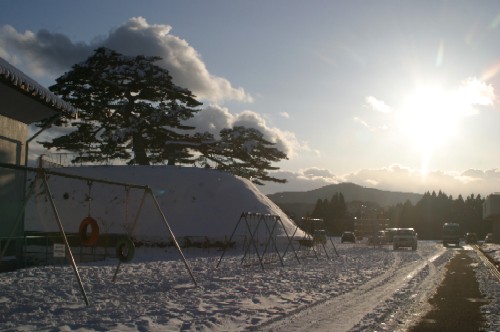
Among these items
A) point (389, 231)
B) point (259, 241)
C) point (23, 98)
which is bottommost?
point (259, 241)

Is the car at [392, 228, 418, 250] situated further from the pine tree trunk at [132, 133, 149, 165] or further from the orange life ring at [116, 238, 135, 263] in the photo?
the orange life ring at [116, 238, 135, 263]

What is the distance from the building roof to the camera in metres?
14.8

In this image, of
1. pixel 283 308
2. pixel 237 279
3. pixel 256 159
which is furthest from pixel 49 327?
pixel 256 159

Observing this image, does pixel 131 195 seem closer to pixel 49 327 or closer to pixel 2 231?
pixel 2 231

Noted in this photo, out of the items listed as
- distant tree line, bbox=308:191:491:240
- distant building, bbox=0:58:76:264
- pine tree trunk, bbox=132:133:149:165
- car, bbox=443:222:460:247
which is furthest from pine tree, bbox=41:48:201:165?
distant tree line, bbox=308:191:491:240

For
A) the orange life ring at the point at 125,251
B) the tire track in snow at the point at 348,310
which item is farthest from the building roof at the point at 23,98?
the tire track in snow at the point at 348,310

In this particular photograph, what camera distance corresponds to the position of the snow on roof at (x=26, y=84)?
47.4ft

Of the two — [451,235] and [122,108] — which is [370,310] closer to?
[122,108]

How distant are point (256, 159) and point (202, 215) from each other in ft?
49.1

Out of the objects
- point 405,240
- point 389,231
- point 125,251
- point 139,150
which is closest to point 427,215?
point 389,231

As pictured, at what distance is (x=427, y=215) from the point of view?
125 metres

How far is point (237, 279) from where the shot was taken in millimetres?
16984

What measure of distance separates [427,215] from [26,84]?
12102 centimetres

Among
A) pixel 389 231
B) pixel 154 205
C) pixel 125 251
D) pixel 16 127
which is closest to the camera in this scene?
pixel 125 251
